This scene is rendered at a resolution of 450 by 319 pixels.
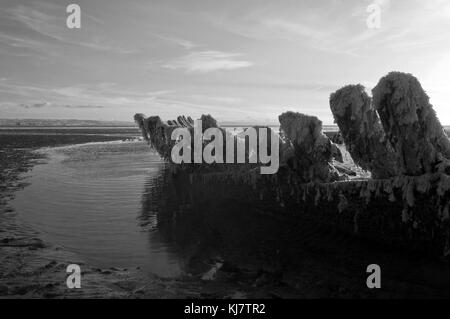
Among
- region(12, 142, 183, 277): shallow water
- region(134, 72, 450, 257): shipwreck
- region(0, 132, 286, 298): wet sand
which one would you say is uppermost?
region(134, 72, 450, 257): shipwreck

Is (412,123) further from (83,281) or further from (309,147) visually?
(83,281)

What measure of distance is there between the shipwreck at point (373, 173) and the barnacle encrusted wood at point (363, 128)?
0.04m

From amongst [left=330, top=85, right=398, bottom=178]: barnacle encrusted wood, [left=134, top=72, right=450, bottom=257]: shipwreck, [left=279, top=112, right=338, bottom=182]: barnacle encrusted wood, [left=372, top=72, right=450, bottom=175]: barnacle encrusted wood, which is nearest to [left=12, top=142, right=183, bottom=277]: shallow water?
[left=134, top=72, right=450, bottom=257]: shipwreck

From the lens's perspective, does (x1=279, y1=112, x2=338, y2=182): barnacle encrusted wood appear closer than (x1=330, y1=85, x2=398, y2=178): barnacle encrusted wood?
No

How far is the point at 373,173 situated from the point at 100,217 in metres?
13.7

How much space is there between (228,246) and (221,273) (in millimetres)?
2779

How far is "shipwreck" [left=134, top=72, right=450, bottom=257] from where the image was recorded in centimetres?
1280

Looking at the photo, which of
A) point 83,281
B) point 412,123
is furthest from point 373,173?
point 83,281

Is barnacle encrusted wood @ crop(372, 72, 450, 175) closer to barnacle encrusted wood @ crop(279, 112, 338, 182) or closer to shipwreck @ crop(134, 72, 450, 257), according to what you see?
shipwreck @ crop(134, 72, 450, 257)

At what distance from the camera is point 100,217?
20828 mm

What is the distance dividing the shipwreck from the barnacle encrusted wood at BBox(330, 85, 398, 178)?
4 cm

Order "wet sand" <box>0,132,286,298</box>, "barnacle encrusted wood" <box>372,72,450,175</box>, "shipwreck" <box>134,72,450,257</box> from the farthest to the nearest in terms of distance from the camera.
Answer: "barnacle encrusted wood" <box>372,72,450,175</box> → "shipwreck" <box>134,72,450,257</box> → "wet sand" <box>0,132,286,298</box>

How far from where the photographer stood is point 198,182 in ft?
82.9

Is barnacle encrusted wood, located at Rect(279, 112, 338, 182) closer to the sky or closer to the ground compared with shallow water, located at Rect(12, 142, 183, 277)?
closer to the sky
